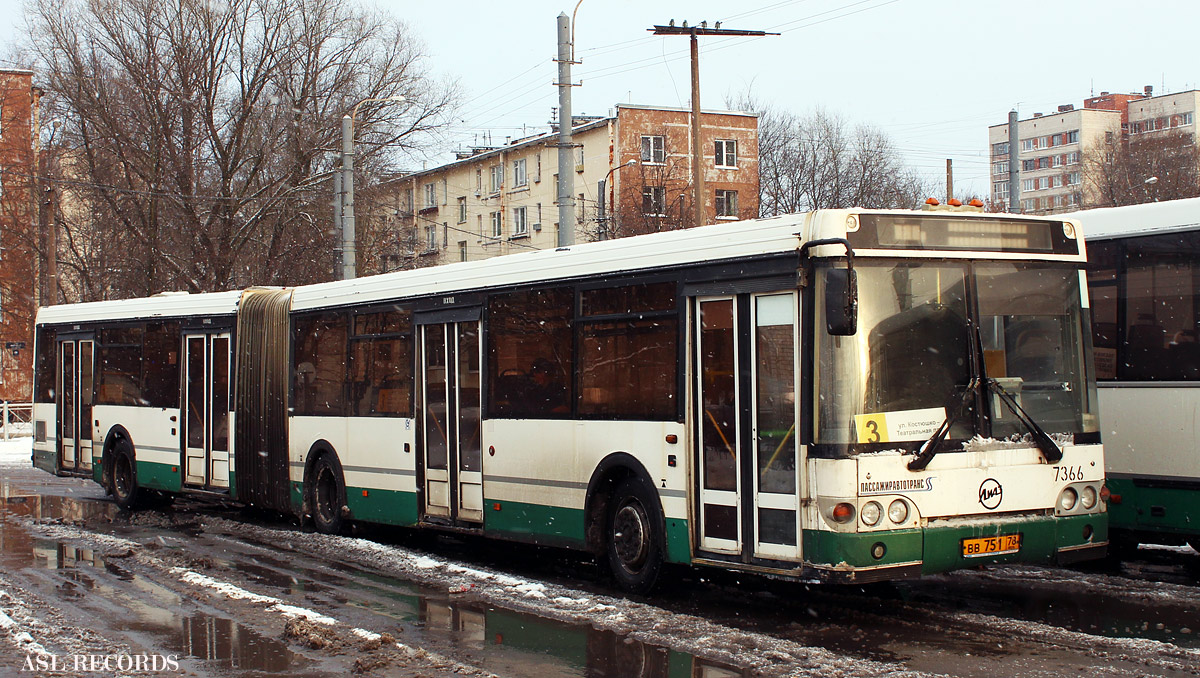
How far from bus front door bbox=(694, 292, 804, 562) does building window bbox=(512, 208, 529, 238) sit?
62195mm

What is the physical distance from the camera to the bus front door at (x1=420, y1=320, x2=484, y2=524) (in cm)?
1252

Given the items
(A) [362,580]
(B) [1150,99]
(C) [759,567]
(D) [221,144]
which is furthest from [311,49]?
(B) [1150,99]

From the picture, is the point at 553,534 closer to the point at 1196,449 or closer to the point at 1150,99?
the point at 1196,449

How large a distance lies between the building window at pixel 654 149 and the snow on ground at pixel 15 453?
3578 cm

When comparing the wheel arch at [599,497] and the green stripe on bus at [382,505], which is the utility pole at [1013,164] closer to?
the green stripe on bus at [382,505]

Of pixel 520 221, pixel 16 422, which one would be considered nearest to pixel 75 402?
pixel 16 422

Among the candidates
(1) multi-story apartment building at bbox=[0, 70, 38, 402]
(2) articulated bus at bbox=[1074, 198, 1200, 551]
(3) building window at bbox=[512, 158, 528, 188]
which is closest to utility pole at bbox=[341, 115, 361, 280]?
(2) articulated bus at bbox=[1074, 198, 1200, 551]

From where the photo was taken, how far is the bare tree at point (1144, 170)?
62.6 metres

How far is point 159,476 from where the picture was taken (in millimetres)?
17984

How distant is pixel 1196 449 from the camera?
1012 centimetres

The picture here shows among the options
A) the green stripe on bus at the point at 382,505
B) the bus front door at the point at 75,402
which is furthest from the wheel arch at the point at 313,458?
the bus front door at the point at 75,402

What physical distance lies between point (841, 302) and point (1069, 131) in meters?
122

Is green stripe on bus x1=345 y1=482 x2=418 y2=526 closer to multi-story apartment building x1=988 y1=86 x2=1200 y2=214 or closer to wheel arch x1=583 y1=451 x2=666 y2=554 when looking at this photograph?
wheel arch x1=583 y1=451 x2=666 y2=554

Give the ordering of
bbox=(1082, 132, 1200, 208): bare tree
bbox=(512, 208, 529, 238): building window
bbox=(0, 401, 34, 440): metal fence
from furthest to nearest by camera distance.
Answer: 1. bbox=(512, 208, 529, 238): building window
2. bbox=(1082, 132, 1200, 208): bare tree
3. bbox=(0, 401, 34, 440): metal fence
